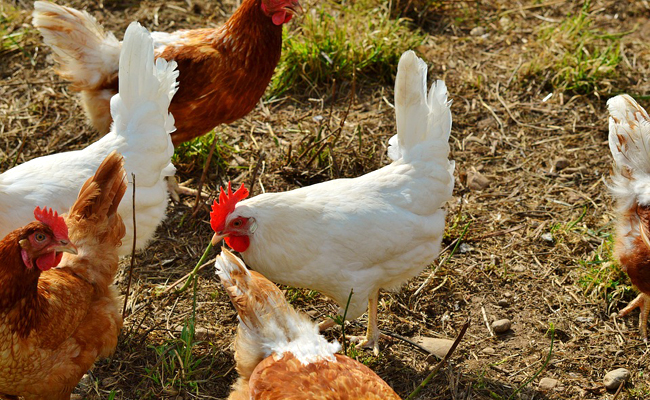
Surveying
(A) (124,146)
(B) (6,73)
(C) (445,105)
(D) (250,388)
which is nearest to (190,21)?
(B) (6,73)

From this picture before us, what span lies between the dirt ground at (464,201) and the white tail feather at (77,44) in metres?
0.80

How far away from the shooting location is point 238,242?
3.57 metres

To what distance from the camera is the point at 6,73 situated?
5.93m

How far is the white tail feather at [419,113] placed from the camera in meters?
3.57

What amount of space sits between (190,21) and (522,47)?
10.8 ft

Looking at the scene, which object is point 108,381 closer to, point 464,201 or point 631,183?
point 464,201

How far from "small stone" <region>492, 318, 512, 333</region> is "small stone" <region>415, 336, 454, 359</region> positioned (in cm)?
32

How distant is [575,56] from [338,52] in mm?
2173

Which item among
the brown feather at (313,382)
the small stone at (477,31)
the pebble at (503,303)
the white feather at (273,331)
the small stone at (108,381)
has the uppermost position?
the small stone at (477,31)

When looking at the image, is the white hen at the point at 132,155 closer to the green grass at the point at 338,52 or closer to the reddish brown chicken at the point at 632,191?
the green grass at the point at 338,52

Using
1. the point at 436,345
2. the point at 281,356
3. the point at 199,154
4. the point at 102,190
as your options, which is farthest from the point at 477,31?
the point at 281,356

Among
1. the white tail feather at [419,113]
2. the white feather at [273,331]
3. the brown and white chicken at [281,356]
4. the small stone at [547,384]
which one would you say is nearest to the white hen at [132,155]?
the brown and white chicken at [281,356]

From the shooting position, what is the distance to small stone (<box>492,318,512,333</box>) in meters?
3.98

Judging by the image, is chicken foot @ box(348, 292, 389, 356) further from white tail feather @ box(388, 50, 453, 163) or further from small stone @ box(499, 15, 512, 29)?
small stone @ box(499, 15, 512, 29)
